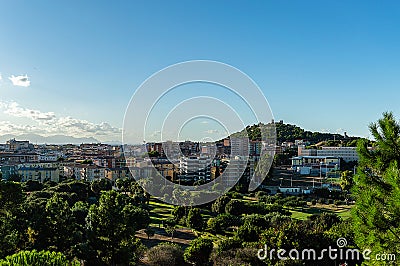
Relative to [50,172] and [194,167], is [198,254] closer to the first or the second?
[194,167]

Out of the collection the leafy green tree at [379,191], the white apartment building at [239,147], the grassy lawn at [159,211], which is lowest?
the grassy lawn at [159,211]

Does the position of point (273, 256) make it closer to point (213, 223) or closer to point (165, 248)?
point (165, 248)

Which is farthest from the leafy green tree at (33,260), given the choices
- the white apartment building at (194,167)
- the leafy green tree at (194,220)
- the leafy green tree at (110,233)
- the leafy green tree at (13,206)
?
the white apartment building at (194,167)

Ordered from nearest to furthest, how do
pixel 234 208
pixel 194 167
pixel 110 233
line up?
pixel 110 233 → pixel 234 208 → pixel 194 167

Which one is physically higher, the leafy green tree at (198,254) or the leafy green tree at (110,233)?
the leafy green tree at (110,233)

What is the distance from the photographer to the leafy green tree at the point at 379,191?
347 centimetres

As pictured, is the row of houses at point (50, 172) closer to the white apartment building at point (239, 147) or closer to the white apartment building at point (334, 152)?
the white apartment building at point (239, 147)

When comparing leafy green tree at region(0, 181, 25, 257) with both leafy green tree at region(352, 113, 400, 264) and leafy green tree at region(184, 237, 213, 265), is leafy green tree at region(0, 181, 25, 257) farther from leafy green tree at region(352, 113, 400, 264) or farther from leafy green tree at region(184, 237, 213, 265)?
leafy green tree at region(352, 113, 400, 264)

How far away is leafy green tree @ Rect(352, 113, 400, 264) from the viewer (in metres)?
3.47

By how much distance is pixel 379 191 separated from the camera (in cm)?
378
